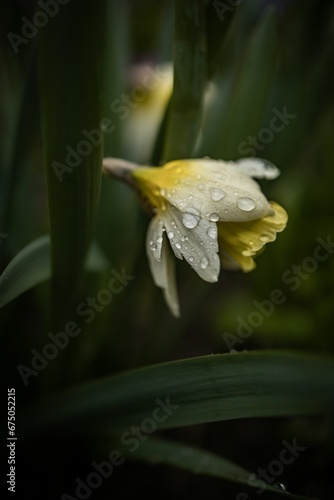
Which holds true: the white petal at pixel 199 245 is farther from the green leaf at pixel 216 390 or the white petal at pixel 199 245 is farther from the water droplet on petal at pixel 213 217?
the green leaf at pixel 216 390

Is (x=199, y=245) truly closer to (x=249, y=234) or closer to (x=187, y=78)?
(x=249, y=234)

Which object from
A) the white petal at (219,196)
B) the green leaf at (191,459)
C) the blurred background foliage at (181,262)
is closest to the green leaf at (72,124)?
the blurred background foliage at (181,262)

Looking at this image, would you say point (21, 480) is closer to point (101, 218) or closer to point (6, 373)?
point (6, 373)

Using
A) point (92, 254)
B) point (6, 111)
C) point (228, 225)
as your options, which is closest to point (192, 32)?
point (228, 225)

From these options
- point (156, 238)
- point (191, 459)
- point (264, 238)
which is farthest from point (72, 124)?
point (191, 459)

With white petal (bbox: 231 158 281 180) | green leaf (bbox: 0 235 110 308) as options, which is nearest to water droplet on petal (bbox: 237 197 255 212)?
white petal (bbox: 231 158 281 180)

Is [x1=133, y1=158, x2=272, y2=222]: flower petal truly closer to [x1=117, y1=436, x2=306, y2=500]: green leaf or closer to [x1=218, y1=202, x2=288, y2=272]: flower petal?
[x1=218, y1=202, x2=288, y2=272]: flower petal
